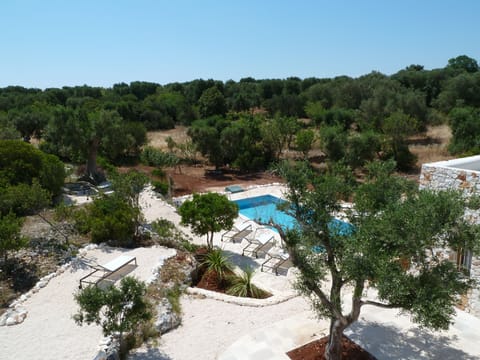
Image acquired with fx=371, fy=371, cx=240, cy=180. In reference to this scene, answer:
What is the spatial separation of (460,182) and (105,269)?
899 cm

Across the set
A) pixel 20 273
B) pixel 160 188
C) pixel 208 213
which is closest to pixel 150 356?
pixel 208 213

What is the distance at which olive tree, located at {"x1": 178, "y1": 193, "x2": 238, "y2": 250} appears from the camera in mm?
11703

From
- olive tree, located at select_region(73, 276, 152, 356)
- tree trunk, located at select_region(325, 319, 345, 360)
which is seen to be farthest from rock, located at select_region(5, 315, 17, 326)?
tree trunk, located at select_region(325, 319, 345, 360)

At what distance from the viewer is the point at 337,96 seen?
42438 millimetres

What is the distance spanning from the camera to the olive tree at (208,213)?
11703 millimetres

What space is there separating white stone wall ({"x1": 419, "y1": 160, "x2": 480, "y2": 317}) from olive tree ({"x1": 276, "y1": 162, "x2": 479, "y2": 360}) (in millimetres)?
2359

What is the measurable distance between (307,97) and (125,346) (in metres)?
43.3

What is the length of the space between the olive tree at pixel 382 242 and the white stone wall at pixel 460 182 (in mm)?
2359

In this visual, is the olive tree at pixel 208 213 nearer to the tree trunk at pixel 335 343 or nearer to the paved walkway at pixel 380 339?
the paved walkway at pixel 380 339

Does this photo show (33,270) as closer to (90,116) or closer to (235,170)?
(90,116)

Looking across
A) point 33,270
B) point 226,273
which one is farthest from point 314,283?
point 33,270

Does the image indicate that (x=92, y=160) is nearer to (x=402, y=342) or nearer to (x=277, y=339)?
(x=277, y=339)

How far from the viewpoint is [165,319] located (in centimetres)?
802

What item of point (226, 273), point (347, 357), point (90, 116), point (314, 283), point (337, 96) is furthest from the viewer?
point (337, 96)
